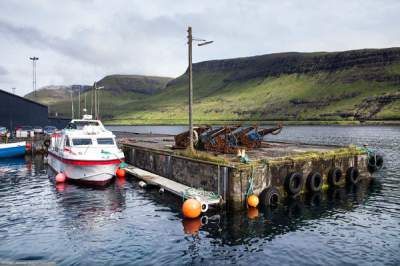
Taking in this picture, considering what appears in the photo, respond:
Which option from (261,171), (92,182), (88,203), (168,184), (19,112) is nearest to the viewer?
(261,171)

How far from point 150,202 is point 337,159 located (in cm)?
1728

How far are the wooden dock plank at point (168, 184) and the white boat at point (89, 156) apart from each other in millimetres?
3058

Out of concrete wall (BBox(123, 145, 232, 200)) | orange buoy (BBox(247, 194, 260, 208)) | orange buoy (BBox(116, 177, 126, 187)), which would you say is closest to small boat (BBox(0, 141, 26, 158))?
concrete wall (BBox(123, 145, 232, 200))

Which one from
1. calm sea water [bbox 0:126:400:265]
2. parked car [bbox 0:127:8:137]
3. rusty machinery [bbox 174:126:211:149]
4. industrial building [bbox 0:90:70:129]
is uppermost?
industrial building [bbox 0:90:70:129]

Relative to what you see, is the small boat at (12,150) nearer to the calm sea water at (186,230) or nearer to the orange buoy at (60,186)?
the orange buoy at (60,186)

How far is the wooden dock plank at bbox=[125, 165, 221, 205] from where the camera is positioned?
21203 mm

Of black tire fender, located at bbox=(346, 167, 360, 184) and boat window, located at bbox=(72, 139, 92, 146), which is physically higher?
boat window, located at bbox=(72, 139, 92, 146)

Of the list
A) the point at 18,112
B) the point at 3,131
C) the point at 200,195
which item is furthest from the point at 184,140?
the point at 18,112

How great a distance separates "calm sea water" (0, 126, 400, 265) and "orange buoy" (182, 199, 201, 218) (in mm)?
548

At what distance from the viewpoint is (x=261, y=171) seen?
22.9m

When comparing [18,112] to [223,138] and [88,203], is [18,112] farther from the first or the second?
[88,203]

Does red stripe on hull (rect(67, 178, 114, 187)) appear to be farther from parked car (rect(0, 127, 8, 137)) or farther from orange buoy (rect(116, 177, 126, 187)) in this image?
parked car (rect(0, 127, 8, 137))

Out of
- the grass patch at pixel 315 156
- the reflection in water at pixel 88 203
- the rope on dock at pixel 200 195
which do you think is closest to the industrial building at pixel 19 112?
the reflection in water at pixel 88 203

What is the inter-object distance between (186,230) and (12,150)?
141 ft
